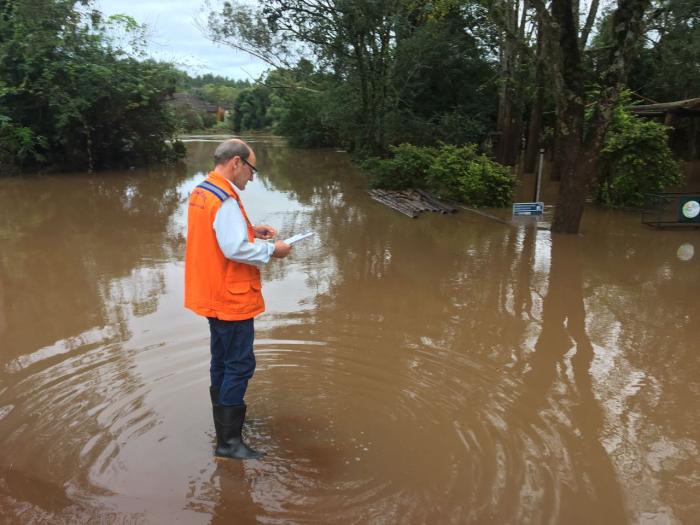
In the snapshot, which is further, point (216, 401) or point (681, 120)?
point (681, 120)

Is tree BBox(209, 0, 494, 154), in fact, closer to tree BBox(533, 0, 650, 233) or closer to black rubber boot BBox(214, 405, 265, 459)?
tree BBox(533, 0, 650, 233)

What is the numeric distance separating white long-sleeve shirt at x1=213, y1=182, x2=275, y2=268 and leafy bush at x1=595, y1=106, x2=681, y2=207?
11.0 metres

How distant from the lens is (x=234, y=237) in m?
2.87

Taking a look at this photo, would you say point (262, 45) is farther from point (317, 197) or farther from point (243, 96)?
point (243, 96)

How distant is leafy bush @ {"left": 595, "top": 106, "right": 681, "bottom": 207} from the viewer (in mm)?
11578

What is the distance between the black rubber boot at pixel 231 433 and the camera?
3.21m

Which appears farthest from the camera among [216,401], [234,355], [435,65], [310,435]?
[435,65]

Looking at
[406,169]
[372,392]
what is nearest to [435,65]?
[406,169]

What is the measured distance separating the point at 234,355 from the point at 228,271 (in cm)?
51

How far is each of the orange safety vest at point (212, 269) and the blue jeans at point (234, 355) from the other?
0.09 meters

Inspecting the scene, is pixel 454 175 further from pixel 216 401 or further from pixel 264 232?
pixel 216 401

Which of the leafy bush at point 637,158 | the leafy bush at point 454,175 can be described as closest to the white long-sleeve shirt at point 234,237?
the leafy bush at point 454,175

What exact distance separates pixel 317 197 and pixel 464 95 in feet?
29.7

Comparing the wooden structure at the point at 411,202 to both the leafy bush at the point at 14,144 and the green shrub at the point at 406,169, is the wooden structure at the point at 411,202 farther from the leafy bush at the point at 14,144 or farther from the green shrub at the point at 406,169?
the leafy bush at the point at 14,144
